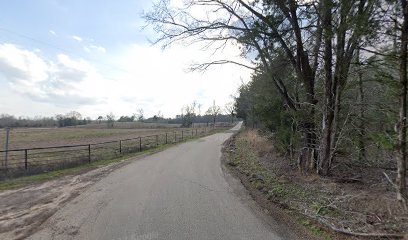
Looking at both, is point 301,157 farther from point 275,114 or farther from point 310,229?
point 310,229

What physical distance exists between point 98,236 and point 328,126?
7.35 meters

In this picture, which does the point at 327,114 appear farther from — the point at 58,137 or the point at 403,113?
the point at 58,137

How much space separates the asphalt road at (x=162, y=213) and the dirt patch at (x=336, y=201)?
74 centimetres

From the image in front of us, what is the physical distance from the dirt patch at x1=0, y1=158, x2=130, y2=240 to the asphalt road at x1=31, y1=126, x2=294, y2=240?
30cm

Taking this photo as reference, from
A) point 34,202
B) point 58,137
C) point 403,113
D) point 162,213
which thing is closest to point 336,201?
point 403,113

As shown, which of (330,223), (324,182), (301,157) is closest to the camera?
(330,223)

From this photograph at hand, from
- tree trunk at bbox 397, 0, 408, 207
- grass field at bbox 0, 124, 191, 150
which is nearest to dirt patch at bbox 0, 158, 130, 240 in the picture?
tree trunk at bbox 397, 0, 408, 207

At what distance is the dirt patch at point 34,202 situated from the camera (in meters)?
6.37

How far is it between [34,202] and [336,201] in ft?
23.6

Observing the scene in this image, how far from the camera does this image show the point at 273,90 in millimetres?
15203

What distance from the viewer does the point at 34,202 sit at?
27.7 feet

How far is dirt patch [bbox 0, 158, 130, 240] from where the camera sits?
20.9ft

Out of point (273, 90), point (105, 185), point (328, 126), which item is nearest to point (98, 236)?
point (105, 185)

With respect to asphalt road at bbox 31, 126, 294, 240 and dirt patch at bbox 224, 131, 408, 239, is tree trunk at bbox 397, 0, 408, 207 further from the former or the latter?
asphalt road at bbox 31, 126, 294, 240
